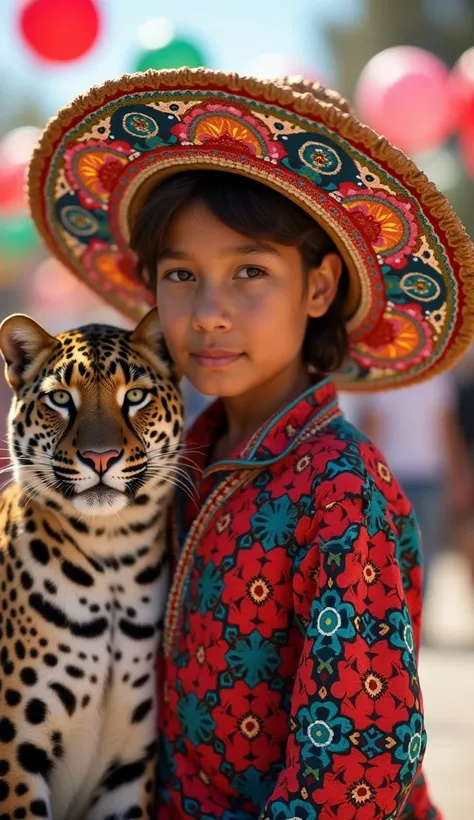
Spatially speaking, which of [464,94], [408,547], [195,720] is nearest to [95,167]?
[408,547]

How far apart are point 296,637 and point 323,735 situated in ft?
0.94

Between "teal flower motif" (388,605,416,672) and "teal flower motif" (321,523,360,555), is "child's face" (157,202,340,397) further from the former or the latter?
"teal flower motif" (388,605,416,672)

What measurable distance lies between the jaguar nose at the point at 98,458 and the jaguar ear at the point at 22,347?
1.17 ft

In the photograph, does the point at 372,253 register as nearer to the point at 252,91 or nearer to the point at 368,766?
the point at 252,91

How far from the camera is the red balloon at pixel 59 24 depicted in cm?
655

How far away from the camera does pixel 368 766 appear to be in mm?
2160

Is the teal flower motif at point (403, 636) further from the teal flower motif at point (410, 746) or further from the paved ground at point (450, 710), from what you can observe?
the paved ground at point (450, 710)

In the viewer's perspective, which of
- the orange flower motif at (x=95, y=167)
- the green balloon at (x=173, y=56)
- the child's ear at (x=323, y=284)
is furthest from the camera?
the green balloon at (x=173, y=56)

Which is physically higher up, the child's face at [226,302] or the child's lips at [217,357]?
the child's face at [226,302]

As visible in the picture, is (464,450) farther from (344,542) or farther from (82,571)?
(344,542)

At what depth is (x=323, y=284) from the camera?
9.28 feet

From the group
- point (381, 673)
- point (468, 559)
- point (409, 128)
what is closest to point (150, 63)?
point (409, 128)

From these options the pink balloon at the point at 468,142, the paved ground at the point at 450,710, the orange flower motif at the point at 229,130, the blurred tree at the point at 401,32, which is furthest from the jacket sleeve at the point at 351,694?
the blurred tree at the point at 401,32

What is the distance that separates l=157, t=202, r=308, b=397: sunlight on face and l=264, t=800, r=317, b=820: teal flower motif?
1.03 metres
